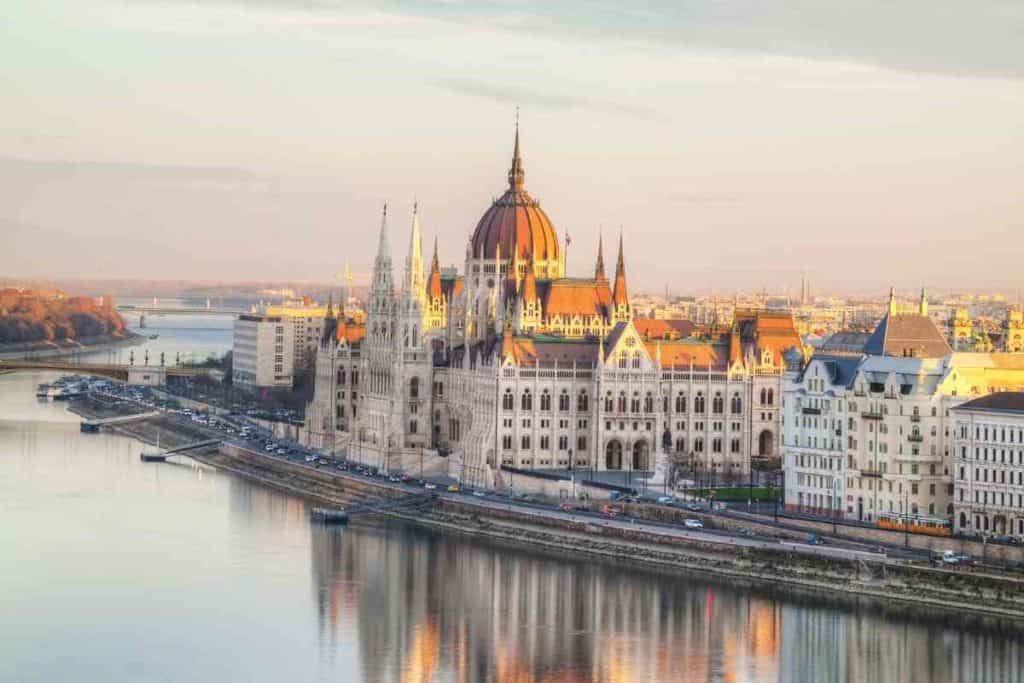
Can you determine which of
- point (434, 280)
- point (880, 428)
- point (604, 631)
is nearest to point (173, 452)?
point (434, 280)

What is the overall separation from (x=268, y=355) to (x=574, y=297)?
5421cm

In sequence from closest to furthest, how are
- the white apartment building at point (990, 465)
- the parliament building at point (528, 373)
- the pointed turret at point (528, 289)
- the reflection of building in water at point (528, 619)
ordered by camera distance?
the reflection of building in water at point (528, 619)
the white apartment building at point (990, 465)
the parliament building at point (528, 373)
the pointed turret at point (528, 289)

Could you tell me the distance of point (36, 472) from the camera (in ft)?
317

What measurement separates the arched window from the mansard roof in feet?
49.7

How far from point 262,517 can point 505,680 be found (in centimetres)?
2955

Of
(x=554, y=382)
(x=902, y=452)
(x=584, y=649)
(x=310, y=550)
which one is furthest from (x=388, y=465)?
(x=584, y=649)

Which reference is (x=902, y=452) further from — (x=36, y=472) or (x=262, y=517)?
(x=36, y=472)

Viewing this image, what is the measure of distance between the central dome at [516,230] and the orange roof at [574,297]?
2686 millimetres

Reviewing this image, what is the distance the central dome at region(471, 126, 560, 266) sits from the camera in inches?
3991

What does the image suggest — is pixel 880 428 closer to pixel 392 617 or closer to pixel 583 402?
pixel 392 617

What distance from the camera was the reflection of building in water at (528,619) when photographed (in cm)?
5769

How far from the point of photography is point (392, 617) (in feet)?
A: 210

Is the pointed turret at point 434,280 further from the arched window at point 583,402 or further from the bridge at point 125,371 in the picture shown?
the bridge at point 125,371

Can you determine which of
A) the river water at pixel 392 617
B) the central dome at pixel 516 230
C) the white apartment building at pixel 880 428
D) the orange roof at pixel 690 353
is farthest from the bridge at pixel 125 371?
the white apartment building at pixel 880 428
